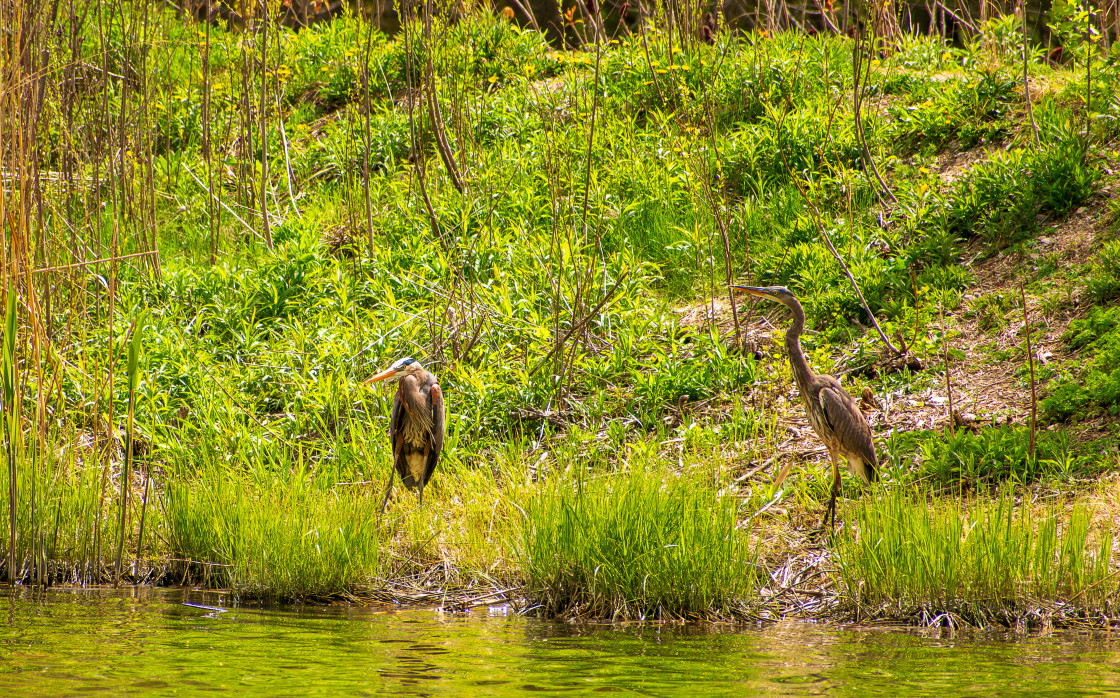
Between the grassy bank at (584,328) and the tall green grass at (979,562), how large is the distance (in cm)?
1

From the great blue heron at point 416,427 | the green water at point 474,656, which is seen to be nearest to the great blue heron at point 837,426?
the green water at point 474,656

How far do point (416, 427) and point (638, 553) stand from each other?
1870 mm

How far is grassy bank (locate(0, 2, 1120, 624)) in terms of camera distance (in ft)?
15.1

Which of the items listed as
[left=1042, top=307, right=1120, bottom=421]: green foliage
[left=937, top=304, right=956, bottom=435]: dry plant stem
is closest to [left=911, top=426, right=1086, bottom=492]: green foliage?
[left=937, top=304, right=956, bottom=435]: dry plant stem

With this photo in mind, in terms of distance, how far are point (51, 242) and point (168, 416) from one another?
1622 mm

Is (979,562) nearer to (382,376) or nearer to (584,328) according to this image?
(382,376)

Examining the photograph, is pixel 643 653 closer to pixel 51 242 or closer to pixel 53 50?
pixel 51 242

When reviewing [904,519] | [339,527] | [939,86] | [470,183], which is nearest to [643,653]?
[904,519]

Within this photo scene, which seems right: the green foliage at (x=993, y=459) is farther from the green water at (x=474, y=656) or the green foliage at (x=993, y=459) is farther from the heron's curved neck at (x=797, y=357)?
the green water at (x=474, y=656)

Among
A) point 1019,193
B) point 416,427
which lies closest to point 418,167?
point 416,427

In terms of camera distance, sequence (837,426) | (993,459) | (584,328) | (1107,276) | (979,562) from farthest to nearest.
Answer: (584,328) < (1107,276) < (993,459) < (837,426) < (979,562)

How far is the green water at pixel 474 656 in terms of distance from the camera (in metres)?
3.02

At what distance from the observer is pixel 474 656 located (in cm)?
352

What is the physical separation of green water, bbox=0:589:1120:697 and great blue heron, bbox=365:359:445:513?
1.48 metres
